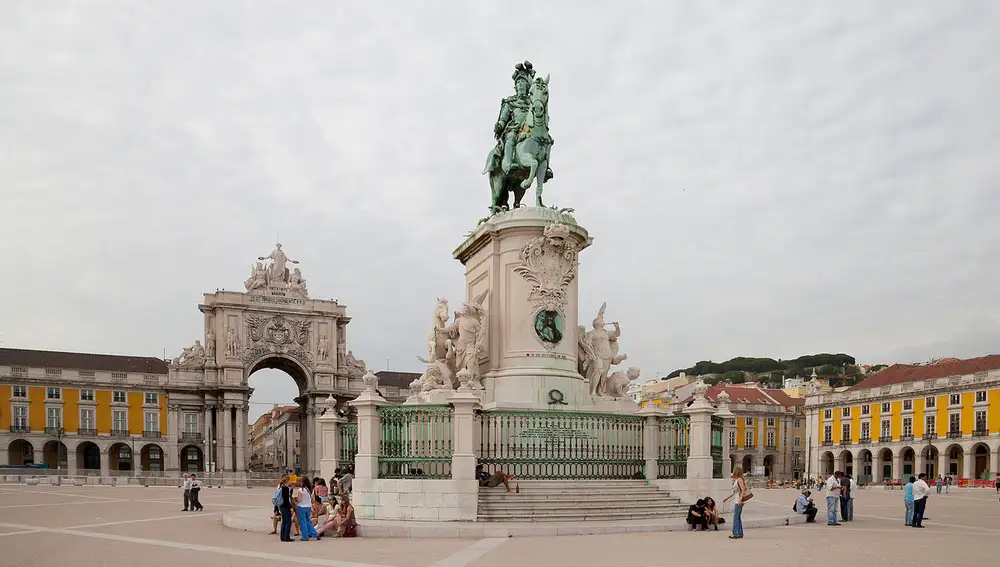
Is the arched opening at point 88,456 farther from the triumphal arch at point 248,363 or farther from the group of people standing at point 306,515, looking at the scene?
the group of people standing at point 306,515

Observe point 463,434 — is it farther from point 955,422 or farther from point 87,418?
point 87,418

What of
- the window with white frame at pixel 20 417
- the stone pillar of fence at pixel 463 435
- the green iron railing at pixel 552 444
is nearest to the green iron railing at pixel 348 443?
the green iron railing at pixel 552 444

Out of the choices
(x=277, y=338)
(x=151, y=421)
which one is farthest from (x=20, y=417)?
(x=277, y=338)

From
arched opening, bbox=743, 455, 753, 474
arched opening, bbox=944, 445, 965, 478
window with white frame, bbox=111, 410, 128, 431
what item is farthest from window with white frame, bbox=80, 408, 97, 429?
arched opening, bbox=944, 445, 965, 478

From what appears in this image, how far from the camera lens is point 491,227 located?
54.1 ft

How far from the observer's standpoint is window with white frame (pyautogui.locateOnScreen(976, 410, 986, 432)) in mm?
63406

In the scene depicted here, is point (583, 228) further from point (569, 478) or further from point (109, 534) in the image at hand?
point (109, 534)

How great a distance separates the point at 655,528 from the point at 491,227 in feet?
20.5

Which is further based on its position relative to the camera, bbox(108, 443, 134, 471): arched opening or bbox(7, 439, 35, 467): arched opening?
bbox(108, 443, 134, 471): arched opening

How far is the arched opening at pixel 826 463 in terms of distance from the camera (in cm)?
7975

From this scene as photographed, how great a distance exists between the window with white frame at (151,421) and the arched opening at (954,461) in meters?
63.4

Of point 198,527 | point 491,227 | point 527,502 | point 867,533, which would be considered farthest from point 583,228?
point 198,527

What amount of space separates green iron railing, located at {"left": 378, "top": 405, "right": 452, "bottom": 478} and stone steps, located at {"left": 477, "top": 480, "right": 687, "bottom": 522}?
88 cm

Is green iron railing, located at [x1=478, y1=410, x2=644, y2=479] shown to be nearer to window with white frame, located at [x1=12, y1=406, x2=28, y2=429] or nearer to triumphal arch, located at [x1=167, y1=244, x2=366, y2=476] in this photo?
triumphal arch, located at [x1=167, y1=244, x2=366, y2=476]
